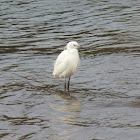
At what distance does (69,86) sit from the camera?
7.88 metres

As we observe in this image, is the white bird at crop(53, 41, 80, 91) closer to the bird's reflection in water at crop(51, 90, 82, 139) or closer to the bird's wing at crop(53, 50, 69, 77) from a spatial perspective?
the bird's wing at crop(53, 50, 69, 77)

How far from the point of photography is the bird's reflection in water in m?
5.45

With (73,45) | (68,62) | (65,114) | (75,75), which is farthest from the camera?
(75,75)

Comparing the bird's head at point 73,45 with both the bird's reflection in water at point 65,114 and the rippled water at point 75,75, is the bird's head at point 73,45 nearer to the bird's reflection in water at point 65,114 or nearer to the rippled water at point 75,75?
the rippled water at point 75,75

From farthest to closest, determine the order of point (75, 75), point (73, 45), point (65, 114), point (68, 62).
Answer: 1. point (75, 75)
2. point (68, 62)
3. point (73, 45)
4. point (65, 114)

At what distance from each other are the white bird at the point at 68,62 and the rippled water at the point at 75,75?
28 cm

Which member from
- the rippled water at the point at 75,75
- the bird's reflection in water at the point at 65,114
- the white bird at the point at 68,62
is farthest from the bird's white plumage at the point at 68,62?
the bird's reflection in water at the point at 65,114

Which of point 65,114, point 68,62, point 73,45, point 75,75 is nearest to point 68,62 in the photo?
→ point 68,62

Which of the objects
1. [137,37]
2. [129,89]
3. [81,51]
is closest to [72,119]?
[129,89]

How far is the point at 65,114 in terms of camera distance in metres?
6.18

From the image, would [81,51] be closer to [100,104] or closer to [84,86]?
[84,86]

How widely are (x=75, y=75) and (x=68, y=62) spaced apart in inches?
33.9

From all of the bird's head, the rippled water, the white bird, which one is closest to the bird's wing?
the white bird

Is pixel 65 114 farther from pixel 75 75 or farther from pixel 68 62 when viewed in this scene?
pixel 75 75
